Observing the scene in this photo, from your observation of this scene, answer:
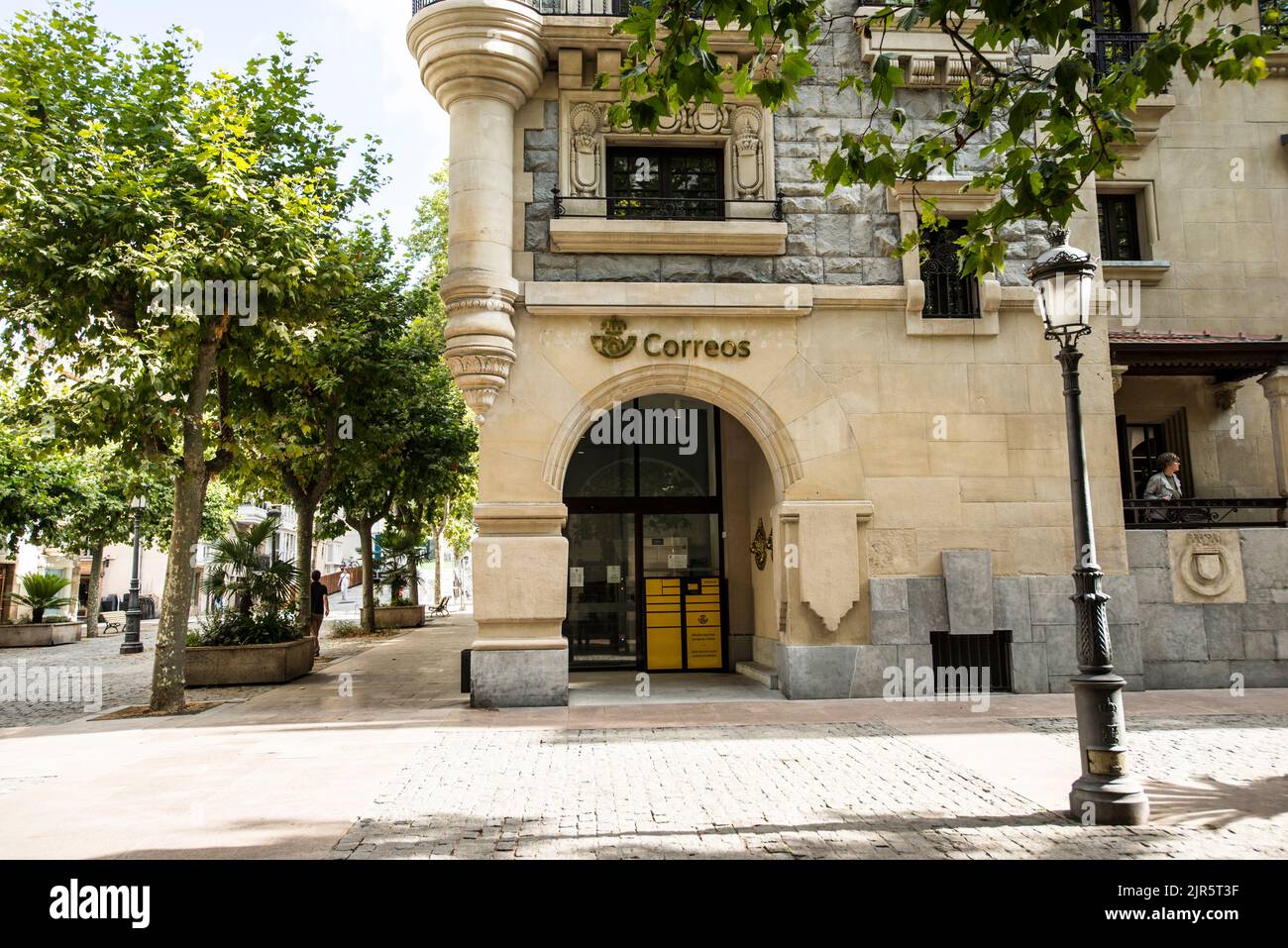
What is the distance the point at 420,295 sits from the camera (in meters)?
20.3

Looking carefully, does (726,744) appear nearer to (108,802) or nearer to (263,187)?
(108,802)

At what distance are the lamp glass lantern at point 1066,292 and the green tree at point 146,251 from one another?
357 inches

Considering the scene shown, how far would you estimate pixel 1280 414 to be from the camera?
1333 centimetres

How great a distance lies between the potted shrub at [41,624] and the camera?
26391 millimetres

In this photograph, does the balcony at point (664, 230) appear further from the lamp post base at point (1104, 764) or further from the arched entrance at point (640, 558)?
the lamp post base at point (1104, 764)

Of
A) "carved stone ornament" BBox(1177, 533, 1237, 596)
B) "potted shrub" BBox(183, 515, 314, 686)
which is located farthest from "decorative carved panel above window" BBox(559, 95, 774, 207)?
"potted shrub" BBox(183, 515, 314, 686)

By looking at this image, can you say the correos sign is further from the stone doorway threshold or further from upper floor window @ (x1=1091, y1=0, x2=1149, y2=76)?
upper floor window @ (x1=1091, y1=0, x2=1149, y2=76)

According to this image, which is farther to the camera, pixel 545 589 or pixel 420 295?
pixel 420 295

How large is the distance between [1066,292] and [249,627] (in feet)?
45.1

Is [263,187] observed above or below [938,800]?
above

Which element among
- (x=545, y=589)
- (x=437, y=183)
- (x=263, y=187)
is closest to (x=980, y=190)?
(x=545, y=589)

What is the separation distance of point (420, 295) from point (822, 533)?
40.3ft

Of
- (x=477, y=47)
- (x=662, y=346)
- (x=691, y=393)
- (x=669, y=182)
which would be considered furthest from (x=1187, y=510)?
(x=477, y=47)

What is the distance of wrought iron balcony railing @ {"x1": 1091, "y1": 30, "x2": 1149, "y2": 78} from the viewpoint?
1477cm
